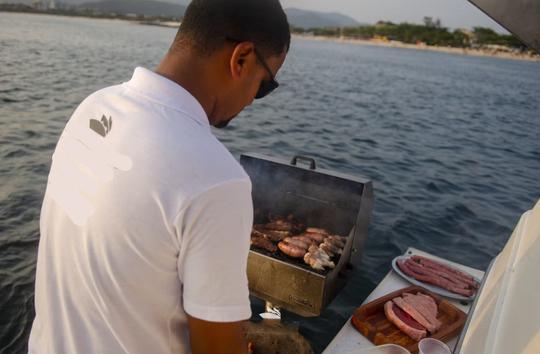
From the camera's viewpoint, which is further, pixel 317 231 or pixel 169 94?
pixel 317 231

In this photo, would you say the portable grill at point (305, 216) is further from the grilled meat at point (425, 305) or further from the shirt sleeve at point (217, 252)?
the shirt sleeve at point (217, 252)

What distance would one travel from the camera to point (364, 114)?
1883 centimetres

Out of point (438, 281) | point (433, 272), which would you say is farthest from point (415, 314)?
Answer: point (433, 272)

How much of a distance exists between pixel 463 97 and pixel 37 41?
3086 centimetres

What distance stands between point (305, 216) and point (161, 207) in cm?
357

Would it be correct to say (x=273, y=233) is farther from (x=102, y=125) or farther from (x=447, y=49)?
(x=447, y=49)

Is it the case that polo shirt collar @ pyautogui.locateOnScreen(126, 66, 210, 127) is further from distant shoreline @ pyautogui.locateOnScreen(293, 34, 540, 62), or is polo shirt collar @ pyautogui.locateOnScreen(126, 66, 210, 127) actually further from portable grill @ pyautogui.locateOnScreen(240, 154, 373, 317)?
distant shoreline @ pyautogui.locateOnScreen(293, 34, 540, 62)

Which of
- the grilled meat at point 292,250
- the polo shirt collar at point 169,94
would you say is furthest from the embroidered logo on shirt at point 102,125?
the grilled meat at point 292,250

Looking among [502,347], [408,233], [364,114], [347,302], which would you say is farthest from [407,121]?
[502,347]

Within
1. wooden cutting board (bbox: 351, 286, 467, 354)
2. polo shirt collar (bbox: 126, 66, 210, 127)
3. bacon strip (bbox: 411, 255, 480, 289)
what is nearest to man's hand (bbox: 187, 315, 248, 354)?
polo shirt collar (bbox: 126, 66, 210, 127)

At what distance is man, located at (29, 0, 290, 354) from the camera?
1.19 metres

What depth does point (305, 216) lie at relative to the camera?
4.66 m

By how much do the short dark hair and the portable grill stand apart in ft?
7.91

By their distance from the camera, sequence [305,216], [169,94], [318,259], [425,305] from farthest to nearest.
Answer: [305,216], [318,259], [425,305], [169,94]
